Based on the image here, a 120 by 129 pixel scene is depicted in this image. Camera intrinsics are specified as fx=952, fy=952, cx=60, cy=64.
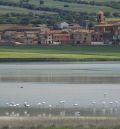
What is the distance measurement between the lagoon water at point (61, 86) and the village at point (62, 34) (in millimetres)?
62718

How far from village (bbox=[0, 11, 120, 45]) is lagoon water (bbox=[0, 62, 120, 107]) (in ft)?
206

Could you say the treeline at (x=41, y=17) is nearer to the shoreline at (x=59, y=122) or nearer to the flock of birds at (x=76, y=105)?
the flock of birds at (x=76, y=105)

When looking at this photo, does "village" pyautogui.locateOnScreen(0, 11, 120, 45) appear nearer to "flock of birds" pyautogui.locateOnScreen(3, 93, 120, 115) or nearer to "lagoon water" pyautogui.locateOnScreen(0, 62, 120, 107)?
"lagoon water" pyautogui.locateOnScreen(0, 62, 120, 107)

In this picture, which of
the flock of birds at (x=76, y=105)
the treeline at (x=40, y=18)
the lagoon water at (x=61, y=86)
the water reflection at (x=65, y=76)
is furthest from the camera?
the treeline at (x=40, y=18)

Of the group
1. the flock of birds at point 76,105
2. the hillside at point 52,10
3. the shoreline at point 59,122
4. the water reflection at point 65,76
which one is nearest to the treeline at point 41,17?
the hillside at point 52,10

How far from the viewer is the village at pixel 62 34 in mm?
132250

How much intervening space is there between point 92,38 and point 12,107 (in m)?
99.0

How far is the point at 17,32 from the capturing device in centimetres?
13988

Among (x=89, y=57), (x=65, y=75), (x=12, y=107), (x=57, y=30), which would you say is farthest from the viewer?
(x=57, y=30)

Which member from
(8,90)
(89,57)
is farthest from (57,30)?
(8,90)

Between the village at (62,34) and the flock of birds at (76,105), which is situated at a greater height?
the flock of birds at (76,105)

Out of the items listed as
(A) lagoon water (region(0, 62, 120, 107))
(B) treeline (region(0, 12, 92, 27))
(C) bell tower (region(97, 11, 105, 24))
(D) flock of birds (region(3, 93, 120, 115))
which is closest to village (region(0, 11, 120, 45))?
(C) bell tower (region(97, 11, 105, 24))

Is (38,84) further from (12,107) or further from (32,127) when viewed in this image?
(32,127)

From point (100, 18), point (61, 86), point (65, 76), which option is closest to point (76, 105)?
point (61, 86)
